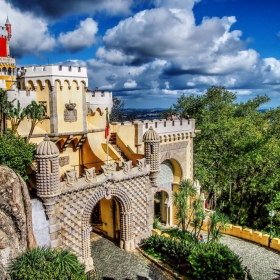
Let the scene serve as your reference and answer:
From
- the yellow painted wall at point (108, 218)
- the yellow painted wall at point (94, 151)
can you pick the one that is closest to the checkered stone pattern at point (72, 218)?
the yellow painted wall at point (94, 151)

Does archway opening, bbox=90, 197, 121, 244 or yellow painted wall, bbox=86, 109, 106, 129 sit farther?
yellow painted wall, bbox=86, 109, 106, 129

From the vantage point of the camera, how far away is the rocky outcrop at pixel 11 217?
1479 cm

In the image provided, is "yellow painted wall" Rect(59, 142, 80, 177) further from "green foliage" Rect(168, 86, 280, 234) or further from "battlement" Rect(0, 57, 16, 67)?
"green foliage" Rect(168, 86, 280, 234)

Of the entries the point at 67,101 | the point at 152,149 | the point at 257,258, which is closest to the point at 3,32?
the point at 67,101

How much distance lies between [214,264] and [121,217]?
708cm

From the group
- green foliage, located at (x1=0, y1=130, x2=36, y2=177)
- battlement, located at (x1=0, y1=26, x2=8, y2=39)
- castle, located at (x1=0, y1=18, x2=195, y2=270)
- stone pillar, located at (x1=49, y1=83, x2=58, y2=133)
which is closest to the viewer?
green foliage, located at (x1=0, y1=130, x2=36, y2=177)

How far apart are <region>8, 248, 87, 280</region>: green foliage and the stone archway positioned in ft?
11.2

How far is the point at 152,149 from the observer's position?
22.1m

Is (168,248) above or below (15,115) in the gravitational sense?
below

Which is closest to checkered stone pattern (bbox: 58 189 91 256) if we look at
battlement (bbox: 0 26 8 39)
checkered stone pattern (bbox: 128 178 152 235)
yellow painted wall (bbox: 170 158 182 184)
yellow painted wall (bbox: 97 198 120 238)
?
checkered stone pattern (bbox: 128 178 152 235)

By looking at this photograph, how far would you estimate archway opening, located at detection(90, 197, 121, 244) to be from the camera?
2321 cm

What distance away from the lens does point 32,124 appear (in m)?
19.1

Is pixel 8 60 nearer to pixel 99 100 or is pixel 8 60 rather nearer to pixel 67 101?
pixel 67 101

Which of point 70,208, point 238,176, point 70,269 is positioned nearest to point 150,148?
point 70,208
